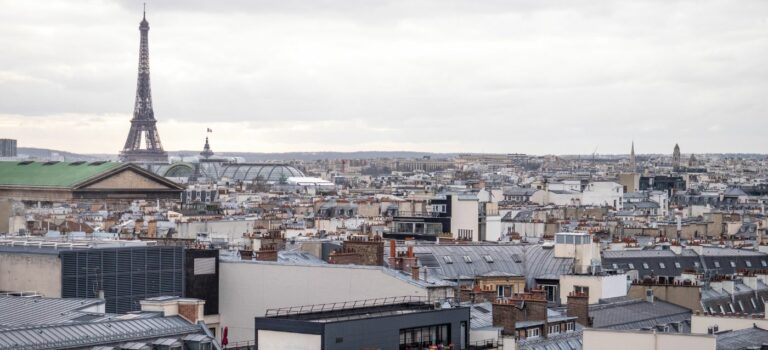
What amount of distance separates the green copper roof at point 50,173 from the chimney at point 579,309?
97774 mm

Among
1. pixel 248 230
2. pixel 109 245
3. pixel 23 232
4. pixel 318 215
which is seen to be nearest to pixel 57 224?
pixel 248 230

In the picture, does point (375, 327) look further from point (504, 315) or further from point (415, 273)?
point (415, 273)

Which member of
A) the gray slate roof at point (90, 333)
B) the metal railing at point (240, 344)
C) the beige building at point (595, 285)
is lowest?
the metal railing at point (240, 344)

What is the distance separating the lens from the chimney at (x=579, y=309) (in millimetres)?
36981

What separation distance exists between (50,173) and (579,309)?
107m

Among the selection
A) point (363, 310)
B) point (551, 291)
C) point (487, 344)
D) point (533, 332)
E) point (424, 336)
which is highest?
point (363, 310)

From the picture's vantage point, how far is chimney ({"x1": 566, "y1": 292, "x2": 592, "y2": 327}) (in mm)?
36981

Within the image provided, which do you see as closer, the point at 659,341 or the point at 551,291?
the point at 659,341

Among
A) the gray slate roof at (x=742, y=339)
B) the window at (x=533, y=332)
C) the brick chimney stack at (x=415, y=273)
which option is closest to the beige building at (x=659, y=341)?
the gray slate roof at (x=742, y=339)

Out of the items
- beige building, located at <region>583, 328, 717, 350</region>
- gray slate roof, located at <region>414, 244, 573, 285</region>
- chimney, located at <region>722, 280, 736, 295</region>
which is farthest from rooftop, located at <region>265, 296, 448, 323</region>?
chimney, located at <region>722, 280, 736, 295</region>

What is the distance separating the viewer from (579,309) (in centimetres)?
3741

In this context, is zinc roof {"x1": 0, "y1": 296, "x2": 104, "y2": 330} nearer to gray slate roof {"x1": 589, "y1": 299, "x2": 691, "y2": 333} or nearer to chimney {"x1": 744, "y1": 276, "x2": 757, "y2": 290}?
gray slate roof {"x1": 589, "y1": 299, "x2": 691, "y2": 333}

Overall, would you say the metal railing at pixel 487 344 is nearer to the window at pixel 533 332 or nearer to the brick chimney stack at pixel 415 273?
the window at pixel 533 332

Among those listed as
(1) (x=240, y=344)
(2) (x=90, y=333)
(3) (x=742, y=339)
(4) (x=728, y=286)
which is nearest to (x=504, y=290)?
(4) (x=728, y=286)
